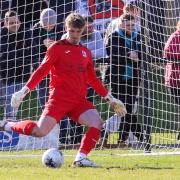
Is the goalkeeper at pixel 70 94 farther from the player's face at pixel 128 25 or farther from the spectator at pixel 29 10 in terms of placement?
the spectator at pixel 29 10

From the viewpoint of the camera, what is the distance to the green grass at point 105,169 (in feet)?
24.7

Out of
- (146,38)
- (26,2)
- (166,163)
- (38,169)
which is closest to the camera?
(38,169)

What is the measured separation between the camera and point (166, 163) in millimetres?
9086

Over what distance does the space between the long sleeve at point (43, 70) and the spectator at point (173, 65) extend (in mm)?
2709

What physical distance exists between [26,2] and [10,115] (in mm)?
1944

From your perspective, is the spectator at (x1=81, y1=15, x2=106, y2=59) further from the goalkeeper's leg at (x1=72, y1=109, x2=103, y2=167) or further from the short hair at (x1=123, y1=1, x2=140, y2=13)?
the goalkeeper's leg at (x1=72, y1=109, x2=103, y2=167)

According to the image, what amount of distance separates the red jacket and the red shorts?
2.37 m

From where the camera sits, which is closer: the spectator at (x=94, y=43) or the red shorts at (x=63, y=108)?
the red shorts at (x=63, y=108)

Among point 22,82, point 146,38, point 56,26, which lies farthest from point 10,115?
point 146,38

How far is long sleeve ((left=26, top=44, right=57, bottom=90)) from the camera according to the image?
8398 millimetres

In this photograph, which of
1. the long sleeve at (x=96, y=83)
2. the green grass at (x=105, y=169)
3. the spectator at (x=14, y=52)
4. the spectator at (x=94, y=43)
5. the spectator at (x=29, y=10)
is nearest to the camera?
the green grass at (x=105, y=169)

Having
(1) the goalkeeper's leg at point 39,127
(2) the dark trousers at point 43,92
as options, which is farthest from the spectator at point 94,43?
(1) the goalkeeper's leg at point 39,127

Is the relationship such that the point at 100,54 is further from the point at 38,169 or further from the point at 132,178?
the point at 132,178

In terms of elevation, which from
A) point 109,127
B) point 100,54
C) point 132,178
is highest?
point 100,54
